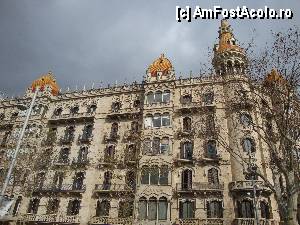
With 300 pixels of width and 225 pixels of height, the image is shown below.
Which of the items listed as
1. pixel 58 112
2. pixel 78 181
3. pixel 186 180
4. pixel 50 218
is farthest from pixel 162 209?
pixel 58 112

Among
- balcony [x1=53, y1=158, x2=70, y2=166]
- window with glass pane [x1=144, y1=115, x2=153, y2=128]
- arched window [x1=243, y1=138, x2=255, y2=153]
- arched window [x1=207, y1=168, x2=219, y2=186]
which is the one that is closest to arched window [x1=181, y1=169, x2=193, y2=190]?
arched window [x1=207, y1=168, x2=219, y2=186]

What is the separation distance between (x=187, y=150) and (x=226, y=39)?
19.5m

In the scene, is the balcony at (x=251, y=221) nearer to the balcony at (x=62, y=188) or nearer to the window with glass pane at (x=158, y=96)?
the window with glass pane at (x=158, y=96)

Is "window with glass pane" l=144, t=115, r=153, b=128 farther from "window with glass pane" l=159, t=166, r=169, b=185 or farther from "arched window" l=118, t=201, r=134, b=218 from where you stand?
"arched window" l=118, t=201, r=134, b=218

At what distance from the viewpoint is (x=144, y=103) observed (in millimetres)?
42312

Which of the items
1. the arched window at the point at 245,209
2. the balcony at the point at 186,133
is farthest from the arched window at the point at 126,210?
the arched window at the point at 245,209

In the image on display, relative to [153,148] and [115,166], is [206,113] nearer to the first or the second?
[153,148]

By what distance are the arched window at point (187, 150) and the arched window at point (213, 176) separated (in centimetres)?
286

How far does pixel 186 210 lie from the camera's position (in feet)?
113

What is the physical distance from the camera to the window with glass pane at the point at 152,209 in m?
34.4

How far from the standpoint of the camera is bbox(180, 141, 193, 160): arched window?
37.5m

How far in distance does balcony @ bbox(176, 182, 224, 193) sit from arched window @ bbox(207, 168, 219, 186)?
48cm

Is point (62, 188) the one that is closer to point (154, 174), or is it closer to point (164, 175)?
point (154, 174)

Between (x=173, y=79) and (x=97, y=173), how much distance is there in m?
16.1
